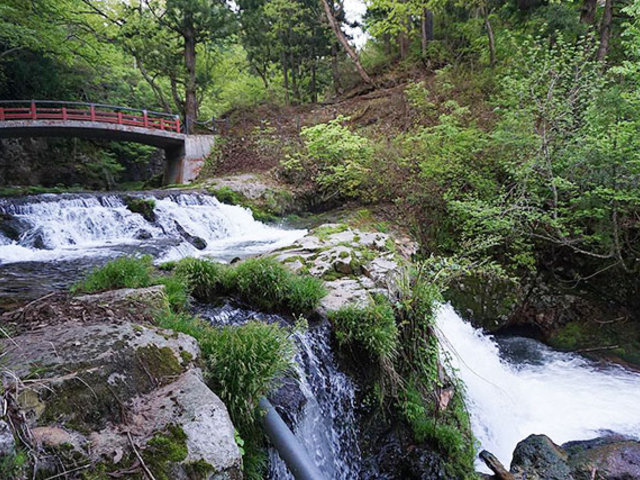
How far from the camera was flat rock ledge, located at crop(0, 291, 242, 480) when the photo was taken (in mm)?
1641

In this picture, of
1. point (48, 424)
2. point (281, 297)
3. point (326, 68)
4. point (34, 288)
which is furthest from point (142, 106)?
point (48, 424)

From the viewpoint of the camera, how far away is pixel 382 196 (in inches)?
423

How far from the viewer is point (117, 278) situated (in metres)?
4.16

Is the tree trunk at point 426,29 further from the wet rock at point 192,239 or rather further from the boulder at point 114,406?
the boulder at point 114,406

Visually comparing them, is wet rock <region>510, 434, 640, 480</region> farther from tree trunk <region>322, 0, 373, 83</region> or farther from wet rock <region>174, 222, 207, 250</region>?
tree trunk <region>322, 0, 373, 83</region>

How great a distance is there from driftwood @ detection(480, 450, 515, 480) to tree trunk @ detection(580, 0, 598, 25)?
10.5 meters

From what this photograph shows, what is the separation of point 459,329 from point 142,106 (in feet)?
76.3

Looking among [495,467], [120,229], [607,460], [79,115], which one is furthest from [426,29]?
[495,467]

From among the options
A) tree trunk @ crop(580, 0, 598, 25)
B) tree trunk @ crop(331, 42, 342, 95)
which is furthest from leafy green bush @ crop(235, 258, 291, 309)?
tree trunk @ crop(331, 42, 342, 95)

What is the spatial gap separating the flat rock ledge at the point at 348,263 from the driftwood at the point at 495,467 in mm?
2191

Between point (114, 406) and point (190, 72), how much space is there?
19.4 meters

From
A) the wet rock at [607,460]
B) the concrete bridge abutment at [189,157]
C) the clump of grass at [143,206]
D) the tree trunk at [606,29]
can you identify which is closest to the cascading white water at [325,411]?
the wet rock at [607,460]

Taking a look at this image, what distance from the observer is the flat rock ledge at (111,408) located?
1641 millimetres

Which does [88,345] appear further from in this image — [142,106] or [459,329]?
[142,106]
